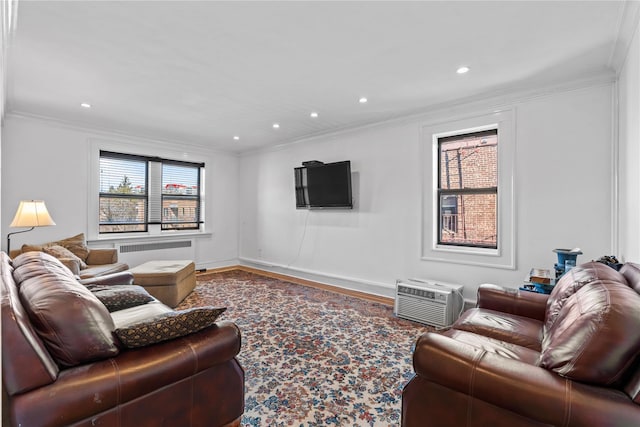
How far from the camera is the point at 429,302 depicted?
3.60 meters

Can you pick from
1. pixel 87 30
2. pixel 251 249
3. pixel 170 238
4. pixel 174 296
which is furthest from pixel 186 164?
pixel 87 30

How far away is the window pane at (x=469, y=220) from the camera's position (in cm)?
380

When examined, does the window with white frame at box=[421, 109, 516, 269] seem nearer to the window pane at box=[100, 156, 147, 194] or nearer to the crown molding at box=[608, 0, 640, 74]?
the crown molding at box=[608, 0, 640, 74]

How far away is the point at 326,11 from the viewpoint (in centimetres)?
213

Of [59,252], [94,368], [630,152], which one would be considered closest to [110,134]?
[59,252]

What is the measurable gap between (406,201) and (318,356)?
2.41m

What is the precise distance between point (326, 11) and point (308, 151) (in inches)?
134

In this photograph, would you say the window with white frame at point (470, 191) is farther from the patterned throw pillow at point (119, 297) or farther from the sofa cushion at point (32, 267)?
the sofa cushion at point (32, 267)

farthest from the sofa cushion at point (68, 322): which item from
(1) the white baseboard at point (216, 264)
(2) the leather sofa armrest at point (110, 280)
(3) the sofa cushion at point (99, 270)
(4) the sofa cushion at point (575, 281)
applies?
(1) the white baseboard at point (216, 264)

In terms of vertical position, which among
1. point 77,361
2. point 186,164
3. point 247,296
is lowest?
point 247,296

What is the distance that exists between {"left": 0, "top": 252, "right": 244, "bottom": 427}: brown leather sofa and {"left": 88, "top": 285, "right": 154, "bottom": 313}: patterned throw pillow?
921mm

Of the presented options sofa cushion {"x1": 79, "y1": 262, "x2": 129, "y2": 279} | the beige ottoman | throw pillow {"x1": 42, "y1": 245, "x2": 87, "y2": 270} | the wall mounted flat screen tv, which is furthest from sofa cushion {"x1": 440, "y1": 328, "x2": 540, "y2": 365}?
throw pillow {"x1": 42, "y1": 245, "x2": 87, "y2": 270}

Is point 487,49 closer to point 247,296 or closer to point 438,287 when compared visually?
point 438,287

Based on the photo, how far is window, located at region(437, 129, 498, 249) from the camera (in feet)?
12.4
